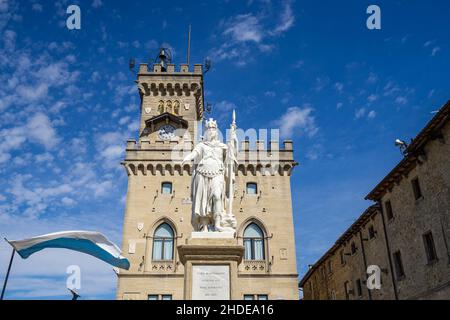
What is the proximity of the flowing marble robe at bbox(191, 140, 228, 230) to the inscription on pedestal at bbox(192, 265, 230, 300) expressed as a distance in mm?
1273

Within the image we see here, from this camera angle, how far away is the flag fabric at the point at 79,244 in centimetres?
1191

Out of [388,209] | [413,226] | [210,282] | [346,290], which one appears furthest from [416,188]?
[210,282]

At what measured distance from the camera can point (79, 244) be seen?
40.8ft

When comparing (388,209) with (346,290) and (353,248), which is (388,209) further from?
(346,290)

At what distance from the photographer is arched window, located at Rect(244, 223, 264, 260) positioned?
29172 mm

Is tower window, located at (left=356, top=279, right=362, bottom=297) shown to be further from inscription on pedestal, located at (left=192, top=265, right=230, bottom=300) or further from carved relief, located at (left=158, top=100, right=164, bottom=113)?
inscription on pedestal, located at (left=192, top=265, right=230, bottom=300)

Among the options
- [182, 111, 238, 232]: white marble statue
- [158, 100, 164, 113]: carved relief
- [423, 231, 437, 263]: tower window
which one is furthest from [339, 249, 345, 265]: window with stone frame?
[182, 111, 238, 232]: white marble statue

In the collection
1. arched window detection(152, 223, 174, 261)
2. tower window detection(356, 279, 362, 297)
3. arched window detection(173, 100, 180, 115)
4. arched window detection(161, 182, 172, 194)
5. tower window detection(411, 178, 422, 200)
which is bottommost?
tower window detection(356, 279, 362, 297)

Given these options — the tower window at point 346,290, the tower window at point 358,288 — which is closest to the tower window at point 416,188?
the tower window at point 358,288

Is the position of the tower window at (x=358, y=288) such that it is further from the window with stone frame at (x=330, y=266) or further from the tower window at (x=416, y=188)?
the tower window at (x=416, y=188)

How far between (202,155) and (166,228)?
21163 millimetres

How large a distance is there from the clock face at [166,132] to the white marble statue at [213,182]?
79.5 feet
